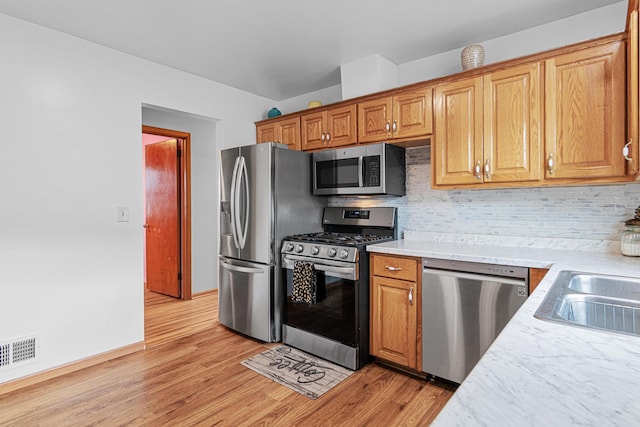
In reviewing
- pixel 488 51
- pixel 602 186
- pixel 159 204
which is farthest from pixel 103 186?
pixel 602 186

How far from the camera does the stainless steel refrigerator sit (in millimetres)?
2982

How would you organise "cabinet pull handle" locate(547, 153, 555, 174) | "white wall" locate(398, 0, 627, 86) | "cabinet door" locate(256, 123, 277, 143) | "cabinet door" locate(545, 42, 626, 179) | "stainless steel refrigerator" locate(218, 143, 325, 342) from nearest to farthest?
"cabinet door" locate(545, 42, 626, 179), "cabinet pull handle" locate(547, 153, 555, 174), "white wall" locate(398, 0, 627, 86), "stainless steel refrigerator" locate(218, 143, 325, 342), "cabinet door" locate(256, 123, 277, 143)

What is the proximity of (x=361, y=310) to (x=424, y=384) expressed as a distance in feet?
2.05

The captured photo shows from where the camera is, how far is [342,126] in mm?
3082

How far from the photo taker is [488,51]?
2693 millimetres

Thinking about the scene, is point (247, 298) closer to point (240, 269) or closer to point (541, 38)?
point (240, 269)

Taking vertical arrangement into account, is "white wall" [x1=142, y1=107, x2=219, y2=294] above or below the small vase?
below

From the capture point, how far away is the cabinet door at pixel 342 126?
9.88 ft

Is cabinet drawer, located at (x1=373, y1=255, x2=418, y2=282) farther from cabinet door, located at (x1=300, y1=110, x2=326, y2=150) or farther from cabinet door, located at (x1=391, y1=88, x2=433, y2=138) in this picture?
cabinet door, located at (x1=300, y1=110, x2=326, y2=150)

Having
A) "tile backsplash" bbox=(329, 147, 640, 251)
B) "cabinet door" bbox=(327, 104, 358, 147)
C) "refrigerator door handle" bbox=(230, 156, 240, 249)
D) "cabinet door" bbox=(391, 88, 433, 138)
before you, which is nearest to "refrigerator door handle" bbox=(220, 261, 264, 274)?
"refrigerator door handle" bbox=(230, 156, 240, 249)

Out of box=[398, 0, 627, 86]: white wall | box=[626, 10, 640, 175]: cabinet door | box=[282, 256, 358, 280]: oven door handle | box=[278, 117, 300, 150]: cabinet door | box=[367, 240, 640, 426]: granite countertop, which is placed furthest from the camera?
box=[278, 117, 300, 150]: cabinet door

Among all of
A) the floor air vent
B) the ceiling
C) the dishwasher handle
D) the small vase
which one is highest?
the ceiling

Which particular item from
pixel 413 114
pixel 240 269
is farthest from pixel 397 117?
pixel 240 269

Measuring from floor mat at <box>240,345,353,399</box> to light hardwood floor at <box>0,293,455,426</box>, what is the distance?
0.06 m
